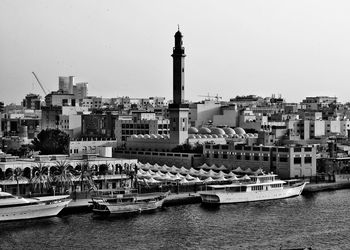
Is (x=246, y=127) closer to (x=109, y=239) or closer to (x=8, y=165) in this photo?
(x=8, y=165)

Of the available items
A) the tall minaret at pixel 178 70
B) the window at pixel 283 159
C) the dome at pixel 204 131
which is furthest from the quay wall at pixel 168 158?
the dome at pixel 204 131

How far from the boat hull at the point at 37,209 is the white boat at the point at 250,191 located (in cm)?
929

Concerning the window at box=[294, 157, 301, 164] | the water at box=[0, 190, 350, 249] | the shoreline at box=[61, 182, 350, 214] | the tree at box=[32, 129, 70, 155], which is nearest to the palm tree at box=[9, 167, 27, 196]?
the shoreline at box=[61, 182, 350, 214]

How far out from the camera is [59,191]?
4228 cm

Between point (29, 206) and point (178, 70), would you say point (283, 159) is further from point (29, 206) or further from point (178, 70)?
point (29, 206)

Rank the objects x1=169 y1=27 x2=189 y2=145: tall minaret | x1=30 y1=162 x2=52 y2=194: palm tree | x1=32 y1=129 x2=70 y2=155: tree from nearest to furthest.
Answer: x1=30 y1=162 x2=52 y2=194: palm tree, x1=169 y1=27 x2=189 y2=145: tall minaret, x1=32 y1=129 x2=70 y2=155: tree

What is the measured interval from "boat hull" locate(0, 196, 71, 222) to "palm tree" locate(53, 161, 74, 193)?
12.5 feet

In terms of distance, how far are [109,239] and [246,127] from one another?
172 feet

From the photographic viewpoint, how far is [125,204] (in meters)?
39.5

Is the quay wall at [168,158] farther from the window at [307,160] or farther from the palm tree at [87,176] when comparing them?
the palm tree at [87,176]

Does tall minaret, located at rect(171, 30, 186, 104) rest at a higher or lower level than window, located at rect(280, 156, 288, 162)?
higher

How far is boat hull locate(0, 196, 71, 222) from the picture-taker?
36.4 metres

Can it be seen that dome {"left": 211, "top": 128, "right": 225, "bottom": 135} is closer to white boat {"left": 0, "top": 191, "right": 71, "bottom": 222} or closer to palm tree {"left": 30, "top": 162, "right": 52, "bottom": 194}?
palm tree {"left": 30, "top": 162, "right": 52, "bottom": 194}

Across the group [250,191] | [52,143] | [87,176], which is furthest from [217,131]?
[87,176]
